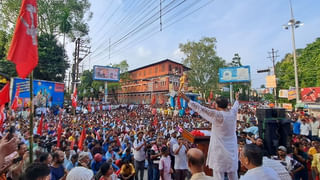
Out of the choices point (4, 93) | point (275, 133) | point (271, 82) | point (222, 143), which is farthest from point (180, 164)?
point (271, 82)

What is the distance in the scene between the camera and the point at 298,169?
4520 millimetres

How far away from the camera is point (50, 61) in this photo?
27828 mm

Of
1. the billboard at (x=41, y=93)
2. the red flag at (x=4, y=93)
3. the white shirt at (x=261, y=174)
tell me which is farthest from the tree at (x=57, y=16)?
the white shirt at (x=261, y=174)

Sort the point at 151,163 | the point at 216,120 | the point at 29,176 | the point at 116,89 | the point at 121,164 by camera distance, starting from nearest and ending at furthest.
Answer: the point at 29,176
the point at 216,120
the point at 121,164
the point at 151,163
the point at 116,89

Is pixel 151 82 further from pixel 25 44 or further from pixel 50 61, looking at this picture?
pixel 25 44

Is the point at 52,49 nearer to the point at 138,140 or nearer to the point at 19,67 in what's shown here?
the point at 138,140

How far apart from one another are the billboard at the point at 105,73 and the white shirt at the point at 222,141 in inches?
1556

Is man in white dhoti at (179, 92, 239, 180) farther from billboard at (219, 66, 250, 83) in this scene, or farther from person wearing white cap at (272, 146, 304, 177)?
billboard at (219, 66, 250, 83)

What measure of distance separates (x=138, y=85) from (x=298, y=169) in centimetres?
5764

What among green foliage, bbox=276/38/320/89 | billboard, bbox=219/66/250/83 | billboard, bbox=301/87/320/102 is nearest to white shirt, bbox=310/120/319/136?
billboard, bbox=301/87/320/102

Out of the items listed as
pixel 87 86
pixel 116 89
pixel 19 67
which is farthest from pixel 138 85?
pixel 19 67

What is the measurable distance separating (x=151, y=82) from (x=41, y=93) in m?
35.3

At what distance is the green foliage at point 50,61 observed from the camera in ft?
88.7

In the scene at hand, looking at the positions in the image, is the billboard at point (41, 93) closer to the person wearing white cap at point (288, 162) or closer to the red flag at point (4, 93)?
the red flag at point (4, 93)
